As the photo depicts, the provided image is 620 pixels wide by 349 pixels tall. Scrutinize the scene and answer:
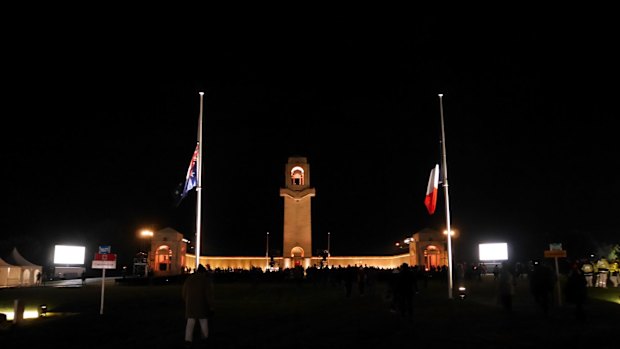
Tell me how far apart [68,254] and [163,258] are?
10006mm

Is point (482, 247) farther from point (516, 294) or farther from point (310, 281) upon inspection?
point (516, 294)

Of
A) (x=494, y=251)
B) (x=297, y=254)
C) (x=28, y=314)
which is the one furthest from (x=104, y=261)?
(x=297, y=254)

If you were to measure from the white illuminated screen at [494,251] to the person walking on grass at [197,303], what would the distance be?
4215 cm

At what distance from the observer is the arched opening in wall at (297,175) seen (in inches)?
2904

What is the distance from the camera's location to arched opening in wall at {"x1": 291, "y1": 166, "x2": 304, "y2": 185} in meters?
73.8

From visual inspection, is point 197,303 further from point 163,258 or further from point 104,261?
point 163,258

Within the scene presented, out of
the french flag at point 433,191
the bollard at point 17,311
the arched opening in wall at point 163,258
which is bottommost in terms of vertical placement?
the bollard at point 17,311

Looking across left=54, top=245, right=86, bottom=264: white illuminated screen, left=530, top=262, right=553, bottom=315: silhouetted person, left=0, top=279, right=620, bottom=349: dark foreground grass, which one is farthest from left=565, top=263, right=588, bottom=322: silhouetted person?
left=54, top=245, right=86, bottom=264: white illuminated screen

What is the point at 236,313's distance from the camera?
20062 mm

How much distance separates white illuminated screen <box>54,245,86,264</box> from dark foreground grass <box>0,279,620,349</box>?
3647 cm

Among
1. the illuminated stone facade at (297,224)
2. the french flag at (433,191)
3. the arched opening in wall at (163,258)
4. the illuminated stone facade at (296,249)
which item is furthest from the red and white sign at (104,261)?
the illuminated stone facade at (297,224)

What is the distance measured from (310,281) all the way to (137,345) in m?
32.8

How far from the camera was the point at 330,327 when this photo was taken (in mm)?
16047

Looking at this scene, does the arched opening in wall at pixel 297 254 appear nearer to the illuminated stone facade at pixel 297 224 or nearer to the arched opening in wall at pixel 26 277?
the illuminated stone facade at pixel 297 224
